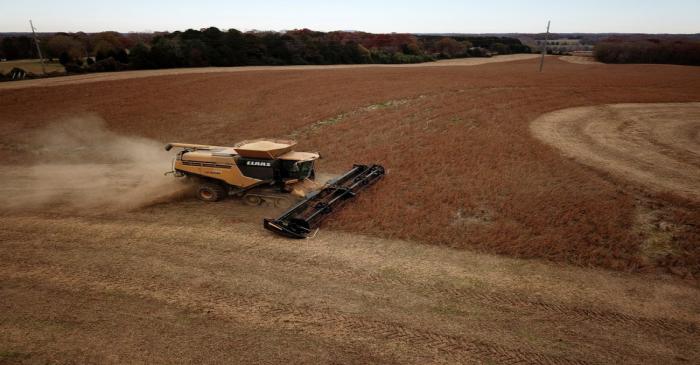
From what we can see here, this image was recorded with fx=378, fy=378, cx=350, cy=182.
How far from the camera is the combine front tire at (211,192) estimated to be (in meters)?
11.8

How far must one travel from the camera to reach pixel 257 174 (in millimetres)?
11398

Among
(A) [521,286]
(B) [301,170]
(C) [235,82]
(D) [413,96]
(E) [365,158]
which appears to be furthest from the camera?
(C) [235,82]

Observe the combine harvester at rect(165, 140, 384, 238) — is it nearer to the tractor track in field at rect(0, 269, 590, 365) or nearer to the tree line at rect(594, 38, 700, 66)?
the tractor track in field at rect(0, 269, 590, 365)

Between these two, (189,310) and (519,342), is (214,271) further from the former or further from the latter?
(519,342)

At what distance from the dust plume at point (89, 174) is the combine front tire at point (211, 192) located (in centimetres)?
84

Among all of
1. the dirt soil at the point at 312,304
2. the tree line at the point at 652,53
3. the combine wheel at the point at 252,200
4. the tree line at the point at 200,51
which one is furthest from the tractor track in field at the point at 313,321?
the tree line at the point at 652,53

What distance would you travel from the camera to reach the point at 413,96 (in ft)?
99.8

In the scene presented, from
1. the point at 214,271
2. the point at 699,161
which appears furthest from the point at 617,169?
the point at 214,271

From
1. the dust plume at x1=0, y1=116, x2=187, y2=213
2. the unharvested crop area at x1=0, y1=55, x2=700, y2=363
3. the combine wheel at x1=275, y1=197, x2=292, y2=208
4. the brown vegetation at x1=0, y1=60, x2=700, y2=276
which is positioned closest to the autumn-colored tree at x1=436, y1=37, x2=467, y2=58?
the brown vegetation at x1=0, y1=60, x2=700, y2=276

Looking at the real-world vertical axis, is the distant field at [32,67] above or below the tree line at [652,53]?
below

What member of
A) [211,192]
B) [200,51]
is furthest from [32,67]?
[211,192]

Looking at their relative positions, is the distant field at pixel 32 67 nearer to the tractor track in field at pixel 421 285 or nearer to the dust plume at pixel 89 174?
the dust plume at pixel 89 174

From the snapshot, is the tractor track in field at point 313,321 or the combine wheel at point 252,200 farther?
the combine wheel at point 252,200

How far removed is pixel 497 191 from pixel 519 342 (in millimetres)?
6836
